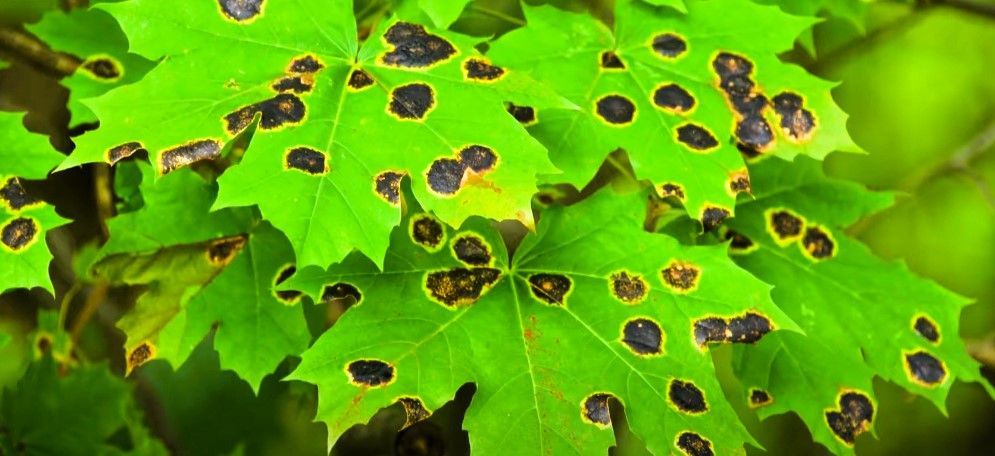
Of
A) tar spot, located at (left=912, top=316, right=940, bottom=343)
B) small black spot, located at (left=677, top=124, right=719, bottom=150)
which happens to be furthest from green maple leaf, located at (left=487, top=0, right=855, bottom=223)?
tar spot, located at (left=912, top=316, right=940, bottom=343)

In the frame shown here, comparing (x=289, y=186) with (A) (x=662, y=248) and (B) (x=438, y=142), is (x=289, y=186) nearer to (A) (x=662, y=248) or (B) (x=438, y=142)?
(B) (x=438, y=142)

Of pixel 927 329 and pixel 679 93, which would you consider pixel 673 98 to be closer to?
pixel 679 93

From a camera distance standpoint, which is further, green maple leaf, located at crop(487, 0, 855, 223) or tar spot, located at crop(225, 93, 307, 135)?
green maple leaf, located at crop(487, 0, 855, 223)

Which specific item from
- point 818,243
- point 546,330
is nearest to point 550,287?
point 546,330

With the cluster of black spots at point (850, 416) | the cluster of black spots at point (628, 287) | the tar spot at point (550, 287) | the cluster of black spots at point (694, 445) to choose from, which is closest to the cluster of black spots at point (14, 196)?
the tar spot at point (550, 287)

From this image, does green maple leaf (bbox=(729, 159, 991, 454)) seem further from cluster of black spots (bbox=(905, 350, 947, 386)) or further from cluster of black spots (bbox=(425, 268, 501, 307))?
cluster of black spots (bbox=(425, 268, 501, 307))
